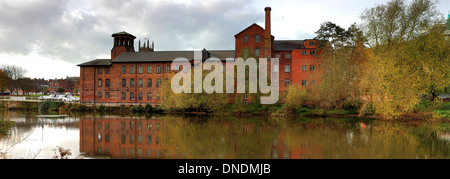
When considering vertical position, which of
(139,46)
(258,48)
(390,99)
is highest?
(139,46)

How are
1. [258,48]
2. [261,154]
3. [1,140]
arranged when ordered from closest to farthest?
[261,154], [1,140], [258,48]

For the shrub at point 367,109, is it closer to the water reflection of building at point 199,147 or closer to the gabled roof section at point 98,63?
the water reflection of building at point 199,147

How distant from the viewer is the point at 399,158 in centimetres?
1012

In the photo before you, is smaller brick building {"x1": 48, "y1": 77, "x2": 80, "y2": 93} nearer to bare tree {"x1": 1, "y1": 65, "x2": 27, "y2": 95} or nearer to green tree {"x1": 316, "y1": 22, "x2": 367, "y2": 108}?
bare tree {"x1": 1, "y1": 65, "x2": 27, "y2": 95}

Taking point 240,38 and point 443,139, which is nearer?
point 443,139

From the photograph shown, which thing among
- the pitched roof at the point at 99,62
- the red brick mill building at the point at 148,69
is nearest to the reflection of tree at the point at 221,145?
the red brick mill building at the point at 148,69

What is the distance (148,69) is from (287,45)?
68.0 ft

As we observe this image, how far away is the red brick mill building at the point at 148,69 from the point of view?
39.0m

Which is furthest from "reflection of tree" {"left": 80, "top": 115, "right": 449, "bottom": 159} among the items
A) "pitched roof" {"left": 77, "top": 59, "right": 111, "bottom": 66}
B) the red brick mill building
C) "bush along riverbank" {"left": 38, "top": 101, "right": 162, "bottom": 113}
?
"pitched roof" {"left": 77, "top": 59, "right": 111, "bottom": 66}

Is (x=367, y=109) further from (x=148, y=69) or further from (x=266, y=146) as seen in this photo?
(x=148, y=69)
